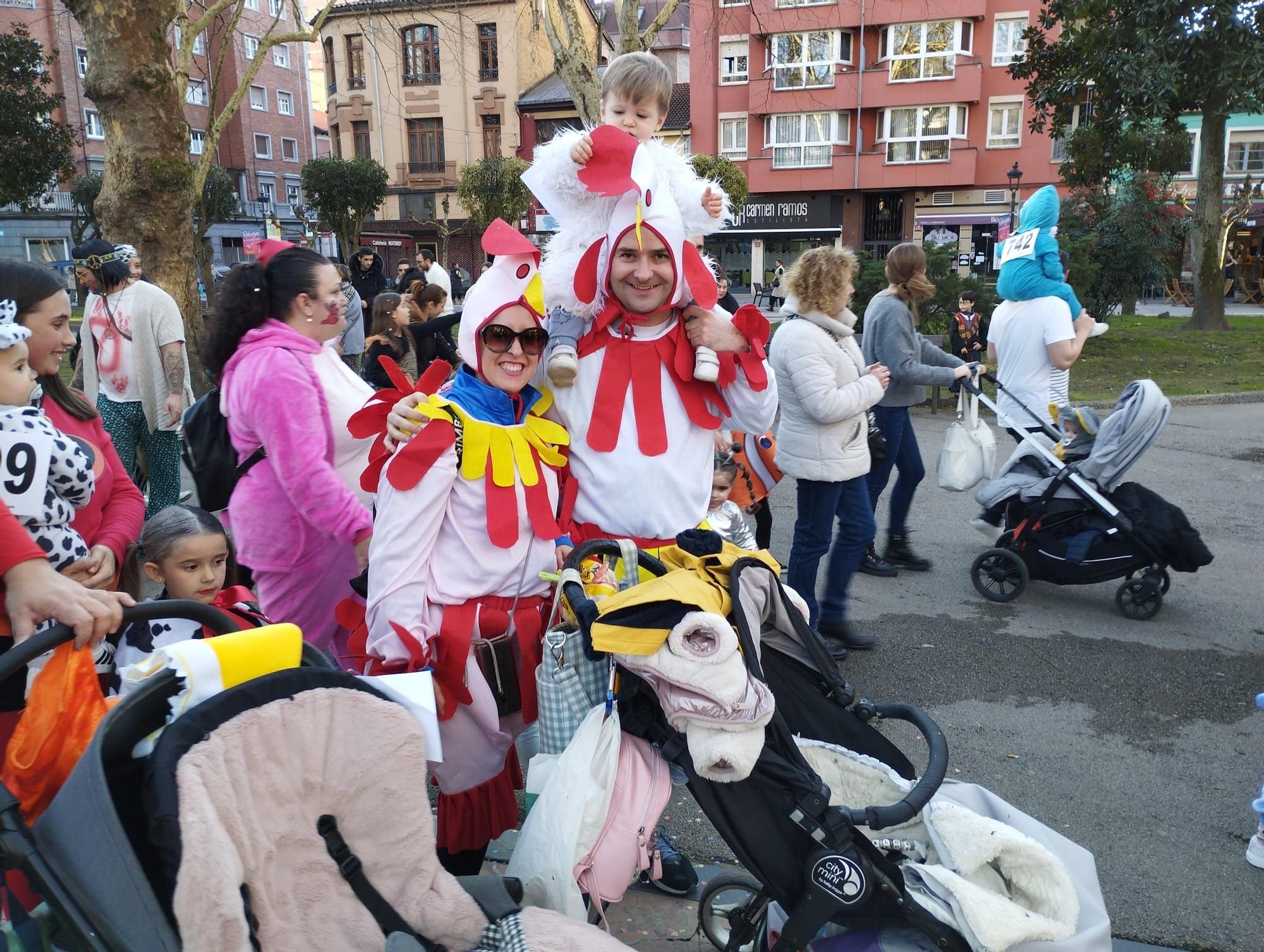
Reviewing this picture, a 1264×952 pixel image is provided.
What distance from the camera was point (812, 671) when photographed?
2.19 m

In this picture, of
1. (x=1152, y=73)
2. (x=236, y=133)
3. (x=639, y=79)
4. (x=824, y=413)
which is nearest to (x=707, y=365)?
(x=639, y=79)

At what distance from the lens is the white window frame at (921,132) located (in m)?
35.2

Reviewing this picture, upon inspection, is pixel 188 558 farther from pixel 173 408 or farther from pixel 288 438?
pixel 173 408

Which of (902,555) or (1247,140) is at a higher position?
(1247,140)

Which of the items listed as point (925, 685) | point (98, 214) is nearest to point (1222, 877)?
point (925, 685)

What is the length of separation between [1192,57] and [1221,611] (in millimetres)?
15015

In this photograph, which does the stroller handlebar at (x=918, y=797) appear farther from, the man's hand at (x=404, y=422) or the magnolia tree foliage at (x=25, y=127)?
the magnolia tree foliage at (x=25, y=127)

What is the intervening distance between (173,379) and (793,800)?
5.07 meters

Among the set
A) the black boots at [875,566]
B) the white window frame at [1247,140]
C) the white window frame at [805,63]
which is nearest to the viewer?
the black boots at [875,566]

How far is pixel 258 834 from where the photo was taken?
1.53 m

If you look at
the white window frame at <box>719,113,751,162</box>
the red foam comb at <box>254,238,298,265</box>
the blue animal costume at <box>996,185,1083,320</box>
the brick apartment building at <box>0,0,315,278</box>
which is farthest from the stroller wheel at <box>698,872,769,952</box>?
the brick apartment building at <box>0,0,315,278</box>

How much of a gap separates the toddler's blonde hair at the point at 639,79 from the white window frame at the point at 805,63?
3535 centimetres

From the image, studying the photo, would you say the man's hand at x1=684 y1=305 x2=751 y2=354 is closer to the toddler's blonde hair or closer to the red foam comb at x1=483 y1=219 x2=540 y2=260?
the red foam comb at x1=483 y1=219 x2=540 y2=260

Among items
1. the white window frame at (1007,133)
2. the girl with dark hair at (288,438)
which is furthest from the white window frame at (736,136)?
the girl with dark hair at (288,438)
